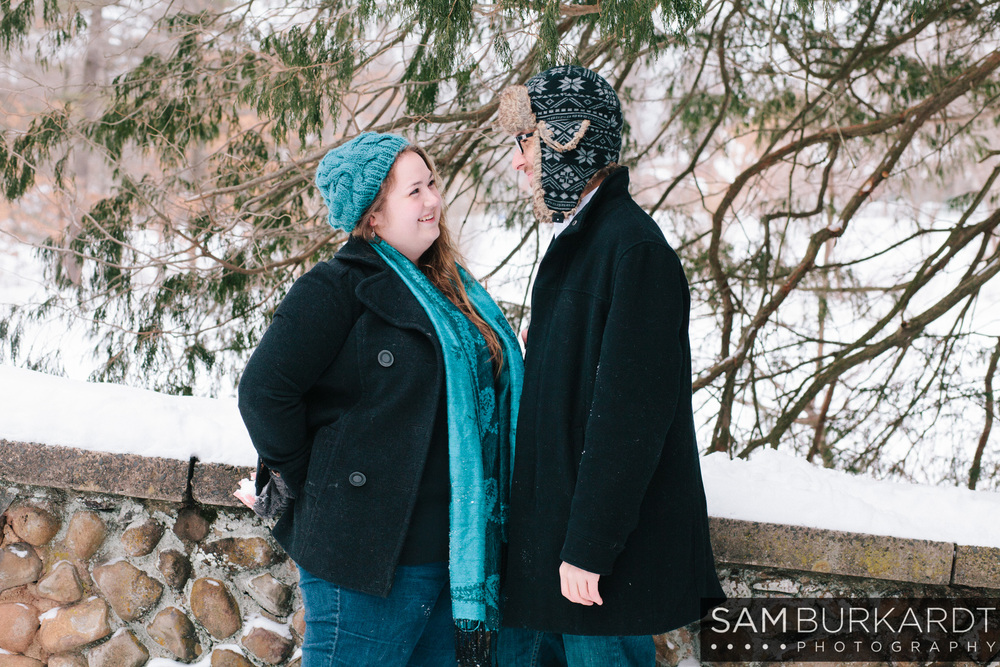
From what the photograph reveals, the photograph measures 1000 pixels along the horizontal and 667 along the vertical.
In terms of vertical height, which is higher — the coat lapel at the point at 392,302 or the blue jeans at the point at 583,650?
the coat lapel at the point at 392,302

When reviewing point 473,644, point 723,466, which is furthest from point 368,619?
point 723,466

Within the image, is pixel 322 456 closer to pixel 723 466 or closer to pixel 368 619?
pixel 368 619

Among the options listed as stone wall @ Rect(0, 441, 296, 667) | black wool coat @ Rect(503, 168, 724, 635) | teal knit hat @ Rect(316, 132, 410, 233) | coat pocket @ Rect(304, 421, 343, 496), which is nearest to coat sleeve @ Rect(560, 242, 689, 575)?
black wool coat @ Rect(503, 168, 724, 635)

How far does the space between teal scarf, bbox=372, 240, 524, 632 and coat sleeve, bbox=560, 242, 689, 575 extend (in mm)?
238

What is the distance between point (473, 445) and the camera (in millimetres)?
1678

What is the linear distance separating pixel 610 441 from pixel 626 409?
0.21 ft

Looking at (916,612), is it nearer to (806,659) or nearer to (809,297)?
(806,659)

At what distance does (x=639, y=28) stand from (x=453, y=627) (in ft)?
6.11

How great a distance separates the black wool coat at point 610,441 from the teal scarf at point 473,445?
6 centimetres

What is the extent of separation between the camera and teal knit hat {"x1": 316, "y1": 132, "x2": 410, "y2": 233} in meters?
1.77

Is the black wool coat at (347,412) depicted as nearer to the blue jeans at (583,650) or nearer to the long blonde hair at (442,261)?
the long blonde hair at (442,261)

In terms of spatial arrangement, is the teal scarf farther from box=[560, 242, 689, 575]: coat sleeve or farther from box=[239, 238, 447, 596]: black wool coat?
box=[560, 242, 689, 575]: coat sleeve


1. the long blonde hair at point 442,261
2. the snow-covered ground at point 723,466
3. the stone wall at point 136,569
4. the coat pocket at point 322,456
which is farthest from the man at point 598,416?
the stone wall at point 136,569

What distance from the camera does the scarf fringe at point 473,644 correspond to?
1.68 meters
